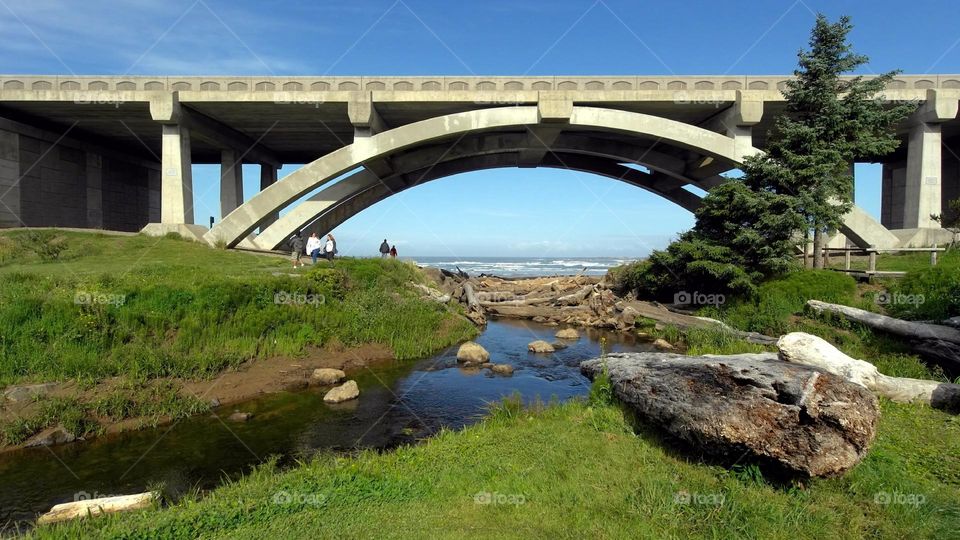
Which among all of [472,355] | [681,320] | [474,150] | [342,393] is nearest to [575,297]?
[681,320]

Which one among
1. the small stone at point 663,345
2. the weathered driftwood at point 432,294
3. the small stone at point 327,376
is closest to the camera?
the small stone at point 327,376

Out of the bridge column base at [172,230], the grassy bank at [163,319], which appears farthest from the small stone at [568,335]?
the bridge column base at [172,230]

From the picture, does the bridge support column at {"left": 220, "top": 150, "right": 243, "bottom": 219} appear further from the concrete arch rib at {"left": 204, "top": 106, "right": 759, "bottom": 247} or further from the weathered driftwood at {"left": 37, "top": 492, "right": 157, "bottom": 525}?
the weathered driftwood at {"left": 37, "top": 492, "right": 157, "bottom": 525}

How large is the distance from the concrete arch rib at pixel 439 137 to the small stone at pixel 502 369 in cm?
1349

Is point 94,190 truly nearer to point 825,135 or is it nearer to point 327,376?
point 327,376

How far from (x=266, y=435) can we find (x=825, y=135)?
20.2 m

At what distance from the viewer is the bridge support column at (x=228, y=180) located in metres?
27.7

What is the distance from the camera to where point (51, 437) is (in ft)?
25.8

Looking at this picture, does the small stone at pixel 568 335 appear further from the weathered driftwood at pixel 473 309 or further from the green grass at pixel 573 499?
the green grass at pixel 573 499

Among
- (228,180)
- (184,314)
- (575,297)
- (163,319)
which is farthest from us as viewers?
(228,180)

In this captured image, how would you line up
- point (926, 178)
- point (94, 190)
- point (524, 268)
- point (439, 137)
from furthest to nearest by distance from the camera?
point (524, 268)
point (94, 190)
point (439, 137)
point (926, 178)

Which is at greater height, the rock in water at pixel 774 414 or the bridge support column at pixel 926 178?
the bridge support column at pixel 926 178

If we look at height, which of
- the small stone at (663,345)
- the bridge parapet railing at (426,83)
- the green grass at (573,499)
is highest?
the bridge parapet railing at (426,83)

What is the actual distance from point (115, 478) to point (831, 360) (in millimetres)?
10814
